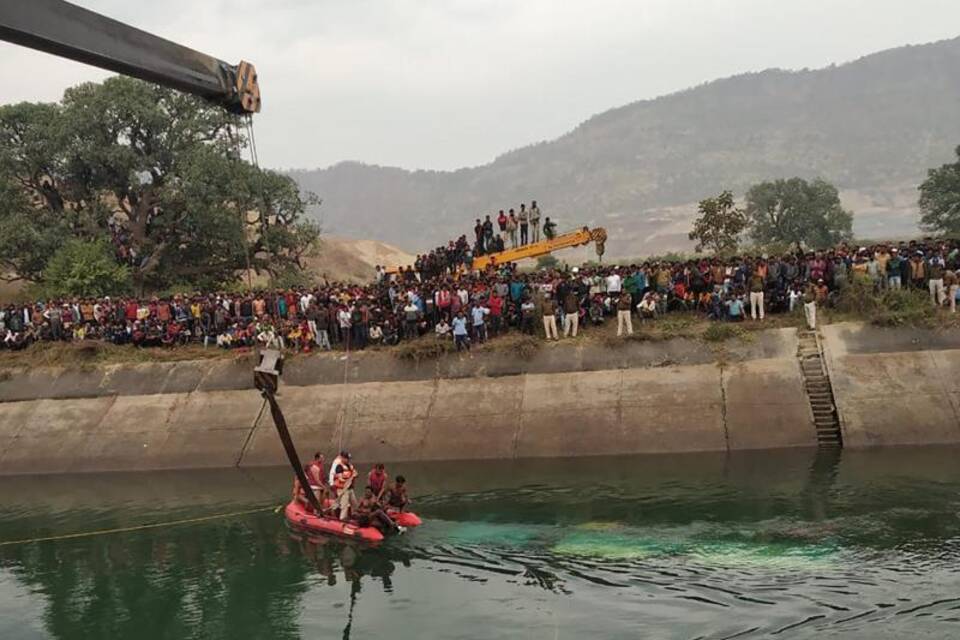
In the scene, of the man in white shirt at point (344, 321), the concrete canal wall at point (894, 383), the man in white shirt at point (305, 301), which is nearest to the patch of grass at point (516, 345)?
the man in white shirt at point (344, 321)

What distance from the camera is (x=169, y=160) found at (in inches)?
1967

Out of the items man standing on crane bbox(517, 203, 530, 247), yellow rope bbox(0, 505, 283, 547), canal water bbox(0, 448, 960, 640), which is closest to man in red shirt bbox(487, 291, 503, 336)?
man standing on crane bbox(517, 203, 530, 247)

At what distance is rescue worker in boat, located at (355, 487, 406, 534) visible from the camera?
2052 cm

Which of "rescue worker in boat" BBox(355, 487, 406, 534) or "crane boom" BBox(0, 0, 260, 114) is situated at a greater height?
"crane boom" BBox(0, 0, 260, 114)

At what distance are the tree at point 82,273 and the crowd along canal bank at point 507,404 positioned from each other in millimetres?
9799

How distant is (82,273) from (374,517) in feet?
97.2

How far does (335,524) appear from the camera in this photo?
69.8ft

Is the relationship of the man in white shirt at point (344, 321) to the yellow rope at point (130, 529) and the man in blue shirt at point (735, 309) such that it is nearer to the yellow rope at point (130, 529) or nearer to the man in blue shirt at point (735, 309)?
the yellow rope at point (130, 529)

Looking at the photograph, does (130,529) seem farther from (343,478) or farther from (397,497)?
(397,497)

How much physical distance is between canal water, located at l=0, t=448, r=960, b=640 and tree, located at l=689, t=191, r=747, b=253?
2485 centimetres

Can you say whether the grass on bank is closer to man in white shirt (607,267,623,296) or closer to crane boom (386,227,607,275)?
man in white shirt (607,267,623,296)

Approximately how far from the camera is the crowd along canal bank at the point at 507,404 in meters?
26.5

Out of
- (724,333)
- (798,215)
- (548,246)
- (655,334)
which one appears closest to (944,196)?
(798,215)

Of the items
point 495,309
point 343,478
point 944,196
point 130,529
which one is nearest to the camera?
point 343,478
